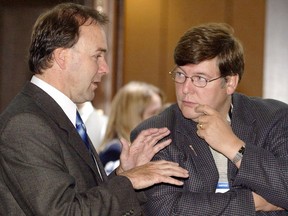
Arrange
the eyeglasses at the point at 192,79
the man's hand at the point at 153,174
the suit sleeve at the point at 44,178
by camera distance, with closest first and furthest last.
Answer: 1. the suit sleeve at the point at 44,178
2. the man's hand at the point at 153,174
3. the eyeglasses at the point at 192,79

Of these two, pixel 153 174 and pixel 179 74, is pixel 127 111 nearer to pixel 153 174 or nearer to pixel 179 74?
pixel 179 74

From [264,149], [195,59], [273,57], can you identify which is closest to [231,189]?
[264,149]

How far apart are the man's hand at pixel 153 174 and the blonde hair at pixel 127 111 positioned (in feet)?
6.25

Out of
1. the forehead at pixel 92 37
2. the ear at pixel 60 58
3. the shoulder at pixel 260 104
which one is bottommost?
the shoulder at pixel 260 104

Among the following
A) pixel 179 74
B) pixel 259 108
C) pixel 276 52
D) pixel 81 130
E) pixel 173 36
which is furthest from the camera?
pixel 173 36

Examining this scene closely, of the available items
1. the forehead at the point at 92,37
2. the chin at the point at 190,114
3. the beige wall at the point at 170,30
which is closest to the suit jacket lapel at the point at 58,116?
the forehead at the point at 92,37

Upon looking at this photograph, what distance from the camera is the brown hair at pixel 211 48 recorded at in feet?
9.84

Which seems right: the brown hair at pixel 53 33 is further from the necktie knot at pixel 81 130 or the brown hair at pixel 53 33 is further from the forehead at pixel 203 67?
the forehead at pixel 203 67

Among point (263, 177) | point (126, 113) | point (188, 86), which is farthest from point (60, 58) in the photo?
point (126, 113)

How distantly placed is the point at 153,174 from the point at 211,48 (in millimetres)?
681

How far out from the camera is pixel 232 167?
301 cm

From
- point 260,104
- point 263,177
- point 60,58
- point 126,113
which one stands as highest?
point 60,58

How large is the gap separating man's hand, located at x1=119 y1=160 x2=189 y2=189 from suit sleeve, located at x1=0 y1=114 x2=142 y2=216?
8 centimetres

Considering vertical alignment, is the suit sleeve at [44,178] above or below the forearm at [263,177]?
above
